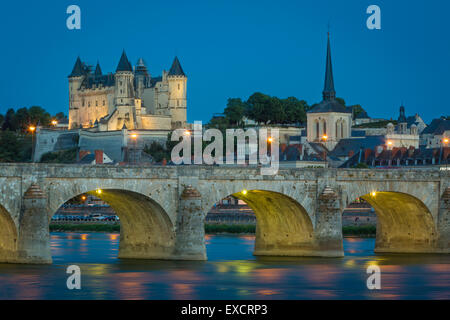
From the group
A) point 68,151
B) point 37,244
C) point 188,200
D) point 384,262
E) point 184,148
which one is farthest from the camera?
point 68,151

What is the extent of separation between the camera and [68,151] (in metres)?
189

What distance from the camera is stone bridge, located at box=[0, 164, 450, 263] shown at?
186ft

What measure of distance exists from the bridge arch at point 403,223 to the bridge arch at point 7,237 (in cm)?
2539

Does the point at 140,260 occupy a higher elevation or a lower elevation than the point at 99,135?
lower

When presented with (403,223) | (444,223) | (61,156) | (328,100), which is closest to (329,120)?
(328,100)

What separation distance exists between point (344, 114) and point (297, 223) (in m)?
130

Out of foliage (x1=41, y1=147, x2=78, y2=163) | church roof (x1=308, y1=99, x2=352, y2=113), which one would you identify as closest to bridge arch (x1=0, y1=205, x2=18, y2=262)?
foliage (x1=41, y1=147, x2=78, y2=163)

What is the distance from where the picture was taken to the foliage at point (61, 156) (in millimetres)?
182125

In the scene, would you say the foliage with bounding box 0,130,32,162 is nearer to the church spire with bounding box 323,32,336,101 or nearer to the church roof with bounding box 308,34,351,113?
the church roof with bounding box 308,34,351,113

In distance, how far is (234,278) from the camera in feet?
189

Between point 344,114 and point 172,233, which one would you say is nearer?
point 172,233
